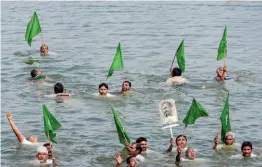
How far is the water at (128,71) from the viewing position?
24.3m

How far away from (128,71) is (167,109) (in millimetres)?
14737

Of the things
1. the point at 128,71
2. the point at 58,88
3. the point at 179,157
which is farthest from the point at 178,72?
the point at 179,157

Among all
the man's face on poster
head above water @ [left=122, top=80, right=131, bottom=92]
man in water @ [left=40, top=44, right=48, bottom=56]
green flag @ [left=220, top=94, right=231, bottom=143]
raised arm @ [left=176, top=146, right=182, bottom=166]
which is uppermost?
man in water @ [left=40, top=44, right=48, bottom=56]

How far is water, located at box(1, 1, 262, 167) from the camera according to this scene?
24.3 m

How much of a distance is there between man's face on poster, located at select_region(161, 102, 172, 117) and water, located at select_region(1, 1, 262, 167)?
163 cm

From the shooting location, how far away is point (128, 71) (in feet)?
118

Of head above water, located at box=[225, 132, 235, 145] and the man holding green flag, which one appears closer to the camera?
head above water, located at box=[225, 132, 235, 145]

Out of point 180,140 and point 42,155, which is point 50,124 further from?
point 180,140

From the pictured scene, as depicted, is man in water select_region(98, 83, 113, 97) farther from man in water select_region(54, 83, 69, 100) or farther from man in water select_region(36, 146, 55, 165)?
man in water select_region(36, 146, 55, 165)

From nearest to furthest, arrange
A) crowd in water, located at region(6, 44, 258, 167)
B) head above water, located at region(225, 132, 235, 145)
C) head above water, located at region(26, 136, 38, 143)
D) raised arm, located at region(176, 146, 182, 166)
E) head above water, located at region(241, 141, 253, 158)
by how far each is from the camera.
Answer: crowd in water, located at region(6, 44, 258, 167)
raised arm, located at region(176, 146, 182, 166)
head above water, located at region(241, 141, 253, 158)
head above water, located at region(225, 132, 235, 145)
head above water, located at region(26, 136, 38, 143)

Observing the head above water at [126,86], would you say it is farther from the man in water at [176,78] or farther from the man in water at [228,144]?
the man in water at [228,144]

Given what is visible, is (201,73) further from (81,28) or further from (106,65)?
(81,28)

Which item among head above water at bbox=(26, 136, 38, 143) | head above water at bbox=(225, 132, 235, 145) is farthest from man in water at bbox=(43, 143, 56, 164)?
head above water at bbox=(225, 132, 235, 145)

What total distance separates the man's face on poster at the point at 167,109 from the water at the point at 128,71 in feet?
5.36
